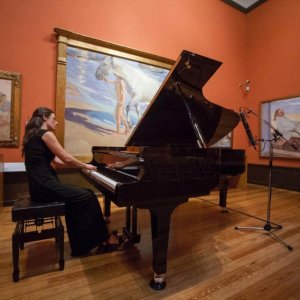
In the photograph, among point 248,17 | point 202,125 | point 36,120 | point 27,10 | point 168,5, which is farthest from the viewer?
point 248,17

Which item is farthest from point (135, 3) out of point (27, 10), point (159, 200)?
point (159, 200)

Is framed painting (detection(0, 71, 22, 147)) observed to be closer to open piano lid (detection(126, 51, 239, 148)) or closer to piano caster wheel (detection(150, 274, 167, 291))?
open piano lid (detection(126, 51, 239, 148))

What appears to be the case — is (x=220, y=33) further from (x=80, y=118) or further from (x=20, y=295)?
(x=20, y=295)

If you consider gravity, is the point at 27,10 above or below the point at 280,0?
below

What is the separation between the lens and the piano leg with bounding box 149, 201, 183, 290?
1463 millimetres

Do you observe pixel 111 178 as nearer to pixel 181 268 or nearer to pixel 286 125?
pixel 181 268

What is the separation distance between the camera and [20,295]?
1384mm

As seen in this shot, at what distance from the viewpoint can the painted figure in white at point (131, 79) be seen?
4012 millimetres

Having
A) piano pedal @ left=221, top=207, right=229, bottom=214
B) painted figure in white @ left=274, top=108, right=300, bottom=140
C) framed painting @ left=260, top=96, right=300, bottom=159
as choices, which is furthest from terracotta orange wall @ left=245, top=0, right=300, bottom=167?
piano pedal @ left=221, top=207, right=229, bottom=214

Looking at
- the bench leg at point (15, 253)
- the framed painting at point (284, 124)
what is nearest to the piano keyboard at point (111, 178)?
the bench leg at point (15, 253)

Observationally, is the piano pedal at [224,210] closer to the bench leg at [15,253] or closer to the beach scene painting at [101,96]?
the beach scene painting at [101,96]

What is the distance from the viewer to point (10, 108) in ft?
10.9

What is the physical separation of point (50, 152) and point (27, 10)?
113 inches

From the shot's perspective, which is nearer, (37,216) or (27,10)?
(37,216)
